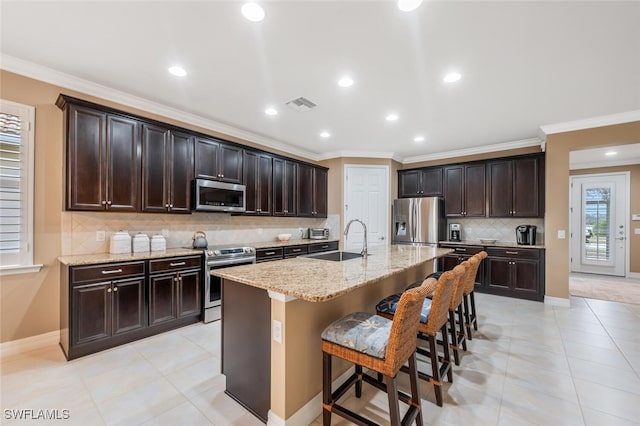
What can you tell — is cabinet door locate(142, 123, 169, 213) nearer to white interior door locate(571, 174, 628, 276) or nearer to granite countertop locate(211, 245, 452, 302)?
granite countertop locate(211, 245, 452, 302)

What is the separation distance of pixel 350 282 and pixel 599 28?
2652 millimetres

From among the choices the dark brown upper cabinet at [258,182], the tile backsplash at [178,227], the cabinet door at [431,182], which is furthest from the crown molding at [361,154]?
the dark brown upper cabinet at [258,182]

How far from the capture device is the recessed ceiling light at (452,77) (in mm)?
2756

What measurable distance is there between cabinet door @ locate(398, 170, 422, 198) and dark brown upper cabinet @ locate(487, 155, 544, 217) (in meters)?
1.32

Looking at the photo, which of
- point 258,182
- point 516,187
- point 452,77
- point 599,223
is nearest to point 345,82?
point 452,77

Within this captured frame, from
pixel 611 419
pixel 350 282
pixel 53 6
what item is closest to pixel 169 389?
pixel 350 282

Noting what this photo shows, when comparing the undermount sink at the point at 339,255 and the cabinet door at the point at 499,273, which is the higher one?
the undermount sink at the point at 339,255

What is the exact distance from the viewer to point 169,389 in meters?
2.15

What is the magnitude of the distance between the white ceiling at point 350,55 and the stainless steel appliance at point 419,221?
6.27 feet

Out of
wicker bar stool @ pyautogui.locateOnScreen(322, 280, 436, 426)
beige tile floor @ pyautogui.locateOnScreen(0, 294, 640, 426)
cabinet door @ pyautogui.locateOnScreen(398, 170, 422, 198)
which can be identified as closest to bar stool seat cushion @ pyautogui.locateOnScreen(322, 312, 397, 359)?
wicker bar stool @ pyautogui.locateOnScreen(322, 280, 436, 426)

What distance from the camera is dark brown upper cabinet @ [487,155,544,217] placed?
4723 millimetres

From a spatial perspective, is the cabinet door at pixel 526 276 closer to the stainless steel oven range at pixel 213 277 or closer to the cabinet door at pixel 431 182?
the cabinet door at pixel 431 182

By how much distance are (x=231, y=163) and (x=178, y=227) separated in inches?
45.6

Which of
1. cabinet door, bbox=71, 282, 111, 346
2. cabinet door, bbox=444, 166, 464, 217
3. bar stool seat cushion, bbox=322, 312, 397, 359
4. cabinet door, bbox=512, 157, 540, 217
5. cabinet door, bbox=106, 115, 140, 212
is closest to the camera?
bar stool seat cushion, bbox=322, 312, 397, 359
